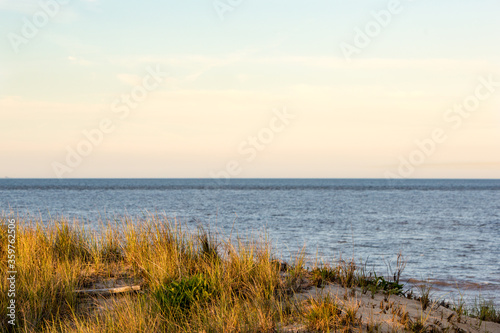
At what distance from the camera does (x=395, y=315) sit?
221 inches

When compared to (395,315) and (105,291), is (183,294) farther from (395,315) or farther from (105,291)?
(395,315)

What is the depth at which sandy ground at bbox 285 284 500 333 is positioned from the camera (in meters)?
5.28

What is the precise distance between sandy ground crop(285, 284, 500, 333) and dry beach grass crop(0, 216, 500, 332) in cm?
1

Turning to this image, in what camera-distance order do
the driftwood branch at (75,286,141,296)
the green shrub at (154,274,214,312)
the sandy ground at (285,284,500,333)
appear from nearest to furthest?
the sandy ground at (285,284,500,333) < the green shrub at (154,274,214,312) < the driftwood branch at (75,286,141,296)

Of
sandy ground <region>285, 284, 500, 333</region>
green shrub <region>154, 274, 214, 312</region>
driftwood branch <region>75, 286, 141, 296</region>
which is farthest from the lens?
driftwood branch <region>75, 286, 141, 296</region>

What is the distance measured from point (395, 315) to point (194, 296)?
267 cm

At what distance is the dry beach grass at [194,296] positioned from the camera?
5.29 metres

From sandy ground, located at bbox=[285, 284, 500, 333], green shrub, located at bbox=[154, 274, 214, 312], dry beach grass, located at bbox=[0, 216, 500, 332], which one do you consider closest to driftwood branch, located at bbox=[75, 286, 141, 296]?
dry beach grass, located at bbox=[0, 216, 500, 332]

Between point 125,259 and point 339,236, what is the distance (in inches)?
537

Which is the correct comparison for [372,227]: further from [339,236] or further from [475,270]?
[475,270]

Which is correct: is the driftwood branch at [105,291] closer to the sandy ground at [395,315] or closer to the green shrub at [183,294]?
the green shrub at [183,294]

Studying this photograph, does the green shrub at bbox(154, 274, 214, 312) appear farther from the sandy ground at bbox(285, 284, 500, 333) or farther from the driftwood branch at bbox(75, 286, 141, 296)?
the sandy ground at bbox(285, 284, 500, 333)

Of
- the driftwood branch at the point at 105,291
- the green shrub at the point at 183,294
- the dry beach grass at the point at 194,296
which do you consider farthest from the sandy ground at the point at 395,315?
the driftwood branch at the point at 105,291

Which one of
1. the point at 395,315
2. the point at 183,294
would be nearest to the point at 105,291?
the point at 183,294
